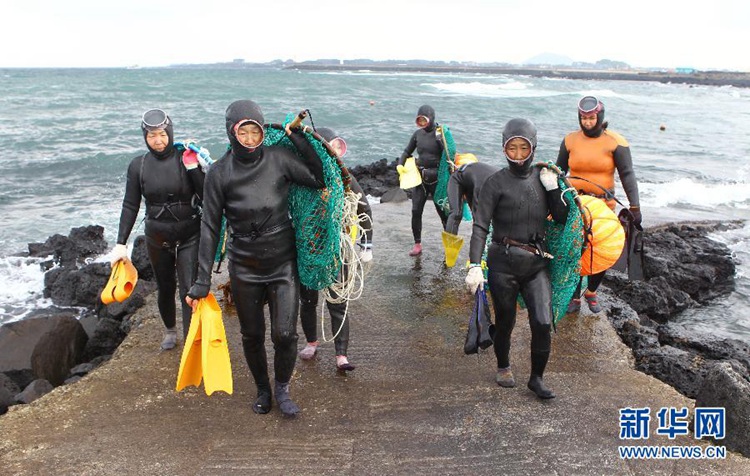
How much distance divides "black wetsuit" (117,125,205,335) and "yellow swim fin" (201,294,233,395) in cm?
124

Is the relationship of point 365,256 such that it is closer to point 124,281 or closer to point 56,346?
point 124,281

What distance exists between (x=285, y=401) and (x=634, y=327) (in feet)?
13.3

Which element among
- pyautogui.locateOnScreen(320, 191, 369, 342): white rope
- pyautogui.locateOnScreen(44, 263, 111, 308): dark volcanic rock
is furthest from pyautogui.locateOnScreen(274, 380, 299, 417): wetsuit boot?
pyautogui.locateOnScreen(44, 263, 111, 308): dark volcanic rock

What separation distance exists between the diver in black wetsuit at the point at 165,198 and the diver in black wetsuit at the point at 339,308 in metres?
1.11

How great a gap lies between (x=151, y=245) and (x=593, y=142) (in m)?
4.49

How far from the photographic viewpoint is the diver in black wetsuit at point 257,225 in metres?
3.90

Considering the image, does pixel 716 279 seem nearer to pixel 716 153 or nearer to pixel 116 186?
pixel 116 186

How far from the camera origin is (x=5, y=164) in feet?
71.2

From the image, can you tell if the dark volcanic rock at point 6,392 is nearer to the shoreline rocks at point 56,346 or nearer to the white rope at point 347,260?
the shoreline rocks at point 56,346

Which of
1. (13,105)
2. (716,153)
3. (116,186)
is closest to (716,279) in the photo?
(116,186)

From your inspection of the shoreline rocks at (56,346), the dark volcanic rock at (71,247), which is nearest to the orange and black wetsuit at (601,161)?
the shoreline rocks at (56,346)

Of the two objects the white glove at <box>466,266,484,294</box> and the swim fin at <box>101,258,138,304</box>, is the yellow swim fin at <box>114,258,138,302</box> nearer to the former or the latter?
the swim fin at <box>101,258,138,304</box>

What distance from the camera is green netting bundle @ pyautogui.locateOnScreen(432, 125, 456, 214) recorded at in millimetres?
7320

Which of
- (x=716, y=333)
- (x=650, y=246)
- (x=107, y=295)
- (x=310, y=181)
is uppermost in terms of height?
(x=310, y=181)
